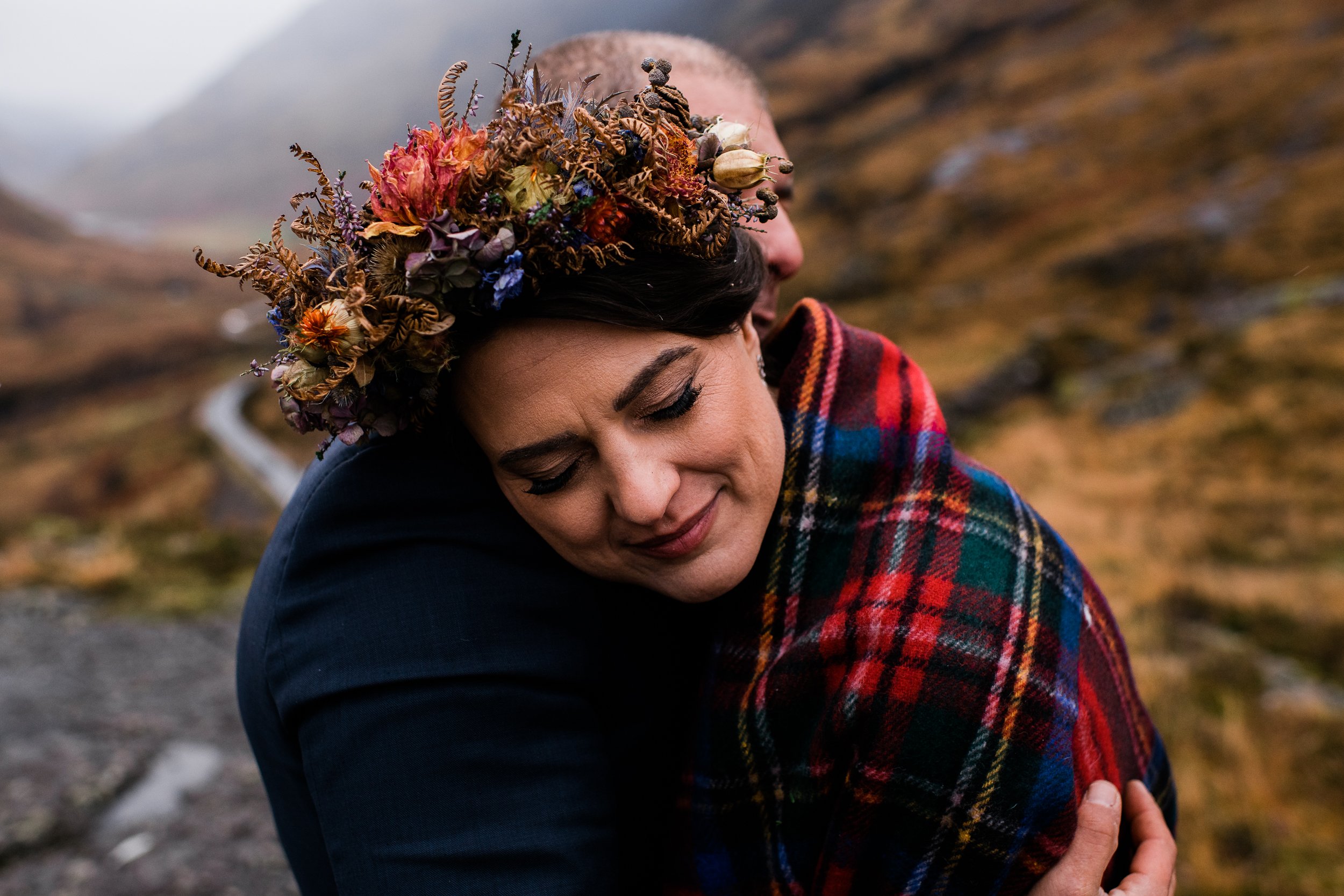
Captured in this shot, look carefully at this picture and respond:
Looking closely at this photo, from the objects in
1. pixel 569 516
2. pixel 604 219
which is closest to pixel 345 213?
pixel 604 219

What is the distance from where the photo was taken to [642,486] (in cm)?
188

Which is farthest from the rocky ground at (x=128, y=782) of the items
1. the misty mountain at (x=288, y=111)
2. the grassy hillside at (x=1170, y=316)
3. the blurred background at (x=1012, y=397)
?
the misty mountain at (x=288, y=111)

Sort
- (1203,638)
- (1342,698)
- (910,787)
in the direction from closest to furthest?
(910,787), (1342,698), (1203,638)

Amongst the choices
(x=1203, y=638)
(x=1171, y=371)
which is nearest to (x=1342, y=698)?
(x=1203, y=638)

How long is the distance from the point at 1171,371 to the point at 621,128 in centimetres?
2360

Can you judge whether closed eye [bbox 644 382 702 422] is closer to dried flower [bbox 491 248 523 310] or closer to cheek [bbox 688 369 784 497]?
cheek [bbox 688 369 784 497]

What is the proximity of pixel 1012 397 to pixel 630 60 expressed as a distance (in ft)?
79.2

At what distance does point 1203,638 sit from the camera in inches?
336

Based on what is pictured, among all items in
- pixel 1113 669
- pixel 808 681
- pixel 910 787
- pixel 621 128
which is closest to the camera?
pixel 621 128

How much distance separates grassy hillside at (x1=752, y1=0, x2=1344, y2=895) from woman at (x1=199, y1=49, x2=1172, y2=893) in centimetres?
384

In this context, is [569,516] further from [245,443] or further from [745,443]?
[245,443]

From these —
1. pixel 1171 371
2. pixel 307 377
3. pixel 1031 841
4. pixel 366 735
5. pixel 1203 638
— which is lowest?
pixel 1171 371

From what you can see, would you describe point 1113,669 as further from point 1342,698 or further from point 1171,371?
point 1171,371

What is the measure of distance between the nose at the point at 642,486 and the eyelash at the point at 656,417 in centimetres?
10
